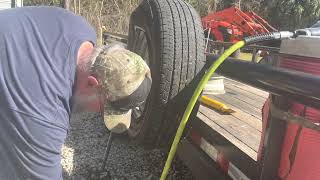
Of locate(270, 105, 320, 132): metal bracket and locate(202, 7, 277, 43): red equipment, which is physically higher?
locate(202, 7, 277, 43): red equipment

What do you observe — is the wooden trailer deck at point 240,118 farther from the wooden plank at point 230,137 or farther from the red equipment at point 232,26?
the red equipment at point 232,26

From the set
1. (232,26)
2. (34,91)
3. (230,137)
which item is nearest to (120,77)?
(34,91)

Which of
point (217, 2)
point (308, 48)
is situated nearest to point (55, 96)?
point (308, 48)

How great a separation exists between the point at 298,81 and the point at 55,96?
964 millimetres

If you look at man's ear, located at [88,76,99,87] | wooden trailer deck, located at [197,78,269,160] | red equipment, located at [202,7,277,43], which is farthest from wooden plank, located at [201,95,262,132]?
red equipment, located at [202,7,277,43]

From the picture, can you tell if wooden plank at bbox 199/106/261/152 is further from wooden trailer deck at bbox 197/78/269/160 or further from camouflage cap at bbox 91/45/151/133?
camouflage cap at bbox 91/45/151/133

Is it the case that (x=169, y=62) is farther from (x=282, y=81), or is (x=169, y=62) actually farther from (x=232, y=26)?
(x=232, y=26)

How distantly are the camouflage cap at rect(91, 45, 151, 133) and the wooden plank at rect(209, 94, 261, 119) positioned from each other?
166cm

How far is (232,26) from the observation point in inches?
561

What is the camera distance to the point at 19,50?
1936 mm

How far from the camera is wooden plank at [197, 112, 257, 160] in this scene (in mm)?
2528

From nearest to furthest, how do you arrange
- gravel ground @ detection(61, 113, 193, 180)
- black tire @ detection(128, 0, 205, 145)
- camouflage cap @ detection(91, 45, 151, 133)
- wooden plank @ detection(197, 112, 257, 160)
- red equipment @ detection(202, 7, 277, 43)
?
camouflage cap @ detection(91, 45, 151, 133), wooden plank @ detection(197, 112, 257, 160), black tire @ detection(128, 0, 205, 145), gravel ground @ detection(61, 113, 193, 180), red equipment @ detection(202, 7, 277, 43)

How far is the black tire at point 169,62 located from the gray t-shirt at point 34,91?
0.77 meters

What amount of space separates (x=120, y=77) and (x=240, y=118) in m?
1.70
